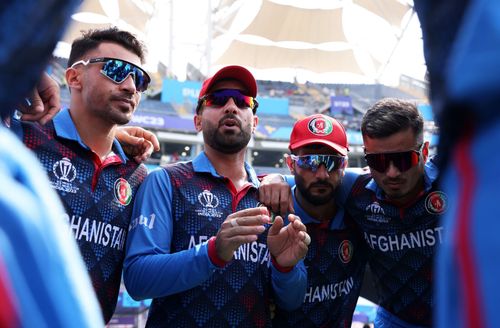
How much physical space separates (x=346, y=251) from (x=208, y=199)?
3.06 ft

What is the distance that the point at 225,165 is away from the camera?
8.97 ft

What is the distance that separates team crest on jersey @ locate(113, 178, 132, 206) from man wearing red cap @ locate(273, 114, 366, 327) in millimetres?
1051

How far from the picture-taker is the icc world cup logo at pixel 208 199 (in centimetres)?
Answer: 246

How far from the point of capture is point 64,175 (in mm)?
2215

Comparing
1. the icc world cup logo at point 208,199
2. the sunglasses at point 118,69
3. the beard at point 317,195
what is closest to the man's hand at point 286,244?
the icc world cup logo at point 208,199

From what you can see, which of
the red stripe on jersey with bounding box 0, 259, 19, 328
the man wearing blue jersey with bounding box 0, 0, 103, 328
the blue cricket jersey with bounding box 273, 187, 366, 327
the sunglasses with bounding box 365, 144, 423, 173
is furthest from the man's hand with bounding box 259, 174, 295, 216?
the red stripe on jersey with bounding box 0, 259, 19, 328

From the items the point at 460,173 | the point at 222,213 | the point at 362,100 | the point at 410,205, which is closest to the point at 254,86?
the point at 222,213

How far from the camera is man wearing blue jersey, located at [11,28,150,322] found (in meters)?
2.19

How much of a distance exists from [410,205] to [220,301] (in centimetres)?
123

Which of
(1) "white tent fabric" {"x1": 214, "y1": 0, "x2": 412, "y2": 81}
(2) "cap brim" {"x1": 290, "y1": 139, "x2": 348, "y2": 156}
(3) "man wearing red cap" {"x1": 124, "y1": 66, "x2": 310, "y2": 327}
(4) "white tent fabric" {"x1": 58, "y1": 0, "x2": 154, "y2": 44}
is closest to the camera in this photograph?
(3) "man wearing red cap" {"x1": 124, "y1": 66, "x2": 310, "y2": 327}

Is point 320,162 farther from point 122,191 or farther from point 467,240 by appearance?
point 467,240

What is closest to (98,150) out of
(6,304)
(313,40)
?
(6,304)

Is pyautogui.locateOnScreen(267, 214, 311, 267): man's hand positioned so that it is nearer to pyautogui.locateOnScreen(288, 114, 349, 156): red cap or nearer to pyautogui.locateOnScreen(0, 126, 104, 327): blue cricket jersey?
pyautogui.locateOnScreen(288, 114, 349, 156): red cap

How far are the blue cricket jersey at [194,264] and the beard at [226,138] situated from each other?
0.55 feet
